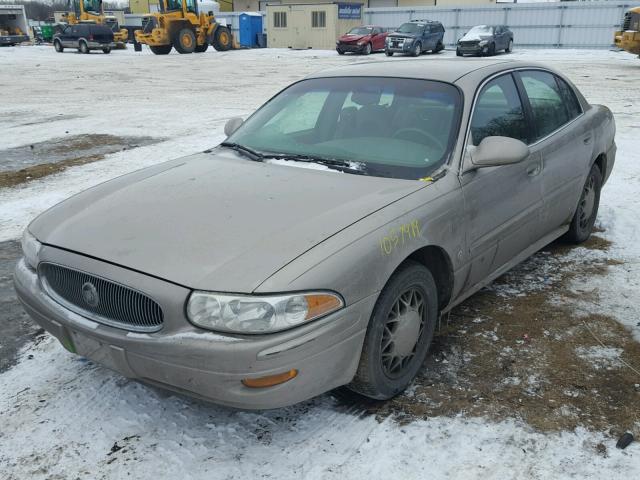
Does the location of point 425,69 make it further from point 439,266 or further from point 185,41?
point 185,41

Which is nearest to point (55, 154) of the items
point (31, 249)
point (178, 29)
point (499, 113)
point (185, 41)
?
point (31, 249)

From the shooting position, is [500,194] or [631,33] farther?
[631,33]

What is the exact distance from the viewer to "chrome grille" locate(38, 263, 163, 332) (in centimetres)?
239

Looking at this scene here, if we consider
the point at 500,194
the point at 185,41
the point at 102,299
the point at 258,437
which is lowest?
the point at 258,437

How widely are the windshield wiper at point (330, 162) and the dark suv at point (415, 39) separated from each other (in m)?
26.6

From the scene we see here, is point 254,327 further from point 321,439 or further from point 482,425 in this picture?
point 482,425

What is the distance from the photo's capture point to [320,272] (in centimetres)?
236

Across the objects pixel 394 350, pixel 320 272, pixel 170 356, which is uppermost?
pixel 320 272

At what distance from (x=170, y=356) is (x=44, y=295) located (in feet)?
2.79

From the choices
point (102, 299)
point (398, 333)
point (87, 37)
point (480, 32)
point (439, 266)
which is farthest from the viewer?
point (87, 37)

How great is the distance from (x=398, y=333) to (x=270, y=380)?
0.79 m

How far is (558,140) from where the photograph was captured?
13.5ft

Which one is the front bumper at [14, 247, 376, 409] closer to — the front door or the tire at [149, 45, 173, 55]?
the front door

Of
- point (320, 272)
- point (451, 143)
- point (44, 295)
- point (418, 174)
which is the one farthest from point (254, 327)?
point (451, 143)
